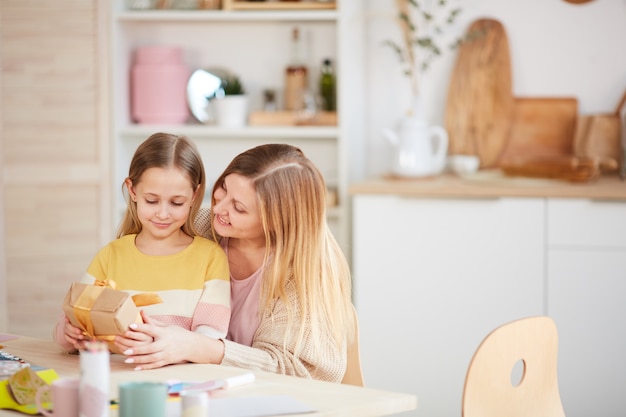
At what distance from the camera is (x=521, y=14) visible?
151 inches

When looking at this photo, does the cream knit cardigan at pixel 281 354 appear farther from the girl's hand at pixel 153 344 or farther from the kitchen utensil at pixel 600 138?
the kitchen utensil at pixel 600 138

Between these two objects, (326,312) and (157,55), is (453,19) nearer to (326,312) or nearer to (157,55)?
(157,55)

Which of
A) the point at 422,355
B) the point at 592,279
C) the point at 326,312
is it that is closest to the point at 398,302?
the point at 422,355

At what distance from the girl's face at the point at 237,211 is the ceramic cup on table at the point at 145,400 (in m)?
0.70

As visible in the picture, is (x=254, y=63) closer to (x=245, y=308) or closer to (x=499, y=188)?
(x=499, y=188)

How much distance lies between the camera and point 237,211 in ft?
6.77

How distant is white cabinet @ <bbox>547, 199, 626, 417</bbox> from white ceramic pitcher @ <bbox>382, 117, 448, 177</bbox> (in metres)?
0.53

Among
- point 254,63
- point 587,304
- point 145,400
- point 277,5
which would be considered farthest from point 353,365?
point 254,63

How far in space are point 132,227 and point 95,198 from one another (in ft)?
5.27

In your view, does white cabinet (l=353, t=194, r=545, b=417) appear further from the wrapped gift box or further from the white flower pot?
the wrapped gift box

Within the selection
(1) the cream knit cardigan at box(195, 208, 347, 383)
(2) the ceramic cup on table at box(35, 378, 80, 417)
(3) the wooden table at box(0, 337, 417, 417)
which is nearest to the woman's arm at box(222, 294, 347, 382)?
(1) the cream knit cardigan at box(195, 208, 347, 383)

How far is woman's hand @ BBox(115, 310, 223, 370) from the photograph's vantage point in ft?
5.92

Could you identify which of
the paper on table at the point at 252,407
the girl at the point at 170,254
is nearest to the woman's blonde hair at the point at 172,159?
the girl at the point at 170,254

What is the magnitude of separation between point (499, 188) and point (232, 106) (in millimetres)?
1097
